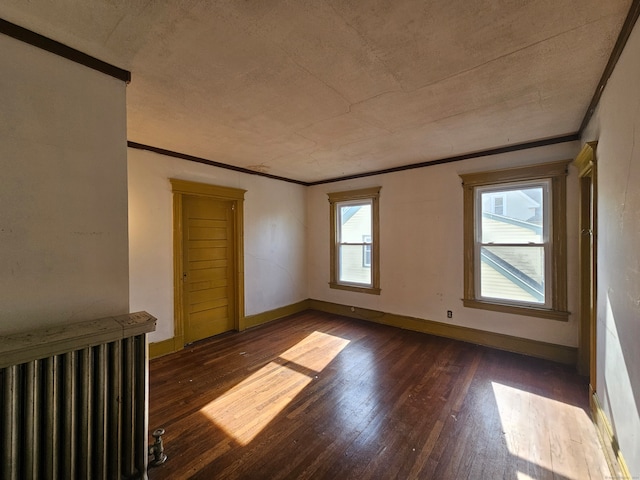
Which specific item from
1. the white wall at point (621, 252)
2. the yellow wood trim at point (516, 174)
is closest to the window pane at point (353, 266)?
the yellow wood trim at point (516, 174)

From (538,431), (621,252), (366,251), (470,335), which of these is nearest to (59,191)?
(621,252)

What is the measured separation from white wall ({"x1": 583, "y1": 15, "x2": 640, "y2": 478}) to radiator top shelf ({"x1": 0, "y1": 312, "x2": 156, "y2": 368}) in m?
2.58

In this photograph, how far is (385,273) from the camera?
14.6 feet

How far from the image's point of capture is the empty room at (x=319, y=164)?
4.47 ft

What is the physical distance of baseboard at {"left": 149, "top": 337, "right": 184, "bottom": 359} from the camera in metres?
3.22

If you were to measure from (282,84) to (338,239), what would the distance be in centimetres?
340

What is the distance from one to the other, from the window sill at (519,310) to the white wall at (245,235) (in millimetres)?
2950

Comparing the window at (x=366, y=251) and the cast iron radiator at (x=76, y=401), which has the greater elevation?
the window at (x=366, y=251)

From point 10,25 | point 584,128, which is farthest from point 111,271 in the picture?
point 584,128

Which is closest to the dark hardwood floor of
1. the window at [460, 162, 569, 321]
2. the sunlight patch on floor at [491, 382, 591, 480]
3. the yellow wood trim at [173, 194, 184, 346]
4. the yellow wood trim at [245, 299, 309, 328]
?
the sunlight patch on floor at [491, 382, 591, 480]

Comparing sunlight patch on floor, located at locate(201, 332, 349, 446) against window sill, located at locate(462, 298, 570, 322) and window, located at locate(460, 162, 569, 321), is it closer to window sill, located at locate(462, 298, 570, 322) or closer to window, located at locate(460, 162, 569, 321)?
window sill, located at locate(462, 298, 570, 322)

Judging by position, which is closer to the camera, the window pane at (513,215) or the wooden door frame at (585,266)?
the wooden door frame at (585,266)

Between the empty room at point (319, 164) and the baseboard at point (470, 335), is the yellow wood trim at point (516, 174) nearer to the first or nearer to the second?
the empty room at point (319, 164)

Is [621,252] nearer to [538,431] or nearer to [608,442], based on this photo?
[608,442]
